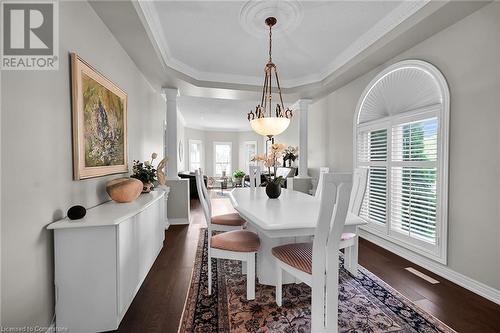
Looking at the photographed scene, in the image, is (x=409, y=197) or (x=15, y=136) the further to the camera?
(x=409, y=197)

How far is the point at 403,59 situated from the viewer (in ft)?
9.14

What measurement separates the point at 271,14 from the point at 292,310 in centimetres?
280

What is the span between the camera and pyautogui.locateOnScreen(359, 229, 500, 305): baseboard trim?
1.94 m

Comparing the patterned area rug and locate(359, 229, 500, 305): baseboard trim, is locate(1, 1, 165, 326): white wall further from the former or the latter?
locate(359, 229, 500, 305): baseboard trim

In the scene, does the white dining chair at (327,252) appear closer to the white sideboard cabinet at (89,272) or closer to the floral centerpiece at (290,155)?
the white sideboard cabinet at (89,272)

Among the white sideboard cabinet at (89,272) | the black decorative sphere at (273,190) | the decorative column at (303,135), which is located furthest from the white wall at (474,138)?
the white sideboard cabinet at (89,272)

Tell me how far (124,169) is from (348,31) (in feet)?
10.3

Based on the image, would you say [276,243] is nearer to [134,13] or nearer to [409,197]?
[409,197]

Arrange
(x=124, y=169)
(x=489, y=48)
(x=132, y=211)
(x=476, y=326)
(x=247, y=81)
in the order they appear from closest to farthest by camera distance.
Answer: (x=476, y=326) < (x=132, y=211) < (x=489, y=48) < (x=124, y=169) < (x=247, y=81)

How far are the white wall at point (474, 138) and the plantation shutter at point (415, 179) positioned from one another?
0.67ft

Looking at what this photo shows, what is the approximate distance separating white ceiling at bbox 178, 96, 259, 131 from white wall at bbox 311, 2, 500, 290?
160 inches

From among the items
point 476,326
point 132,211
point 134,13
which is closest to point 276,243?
point 132,211

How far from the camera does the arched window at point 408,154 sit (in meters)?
2.39

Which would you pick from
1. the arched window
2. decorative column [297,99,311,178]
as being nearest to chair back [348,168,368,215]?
the arched window
